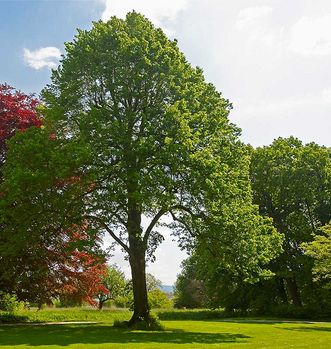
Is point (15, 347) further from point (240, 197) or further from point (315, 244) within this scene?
point (315, 244)

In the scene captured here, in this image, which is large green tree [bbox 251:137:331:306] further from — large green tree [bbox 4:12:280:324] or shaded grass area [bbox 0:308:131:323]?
large green tree [bbox 4:12:280:324]

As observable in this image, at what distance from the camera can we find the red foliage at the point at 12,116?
2580 cm

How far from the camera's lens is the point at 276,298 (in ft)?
158

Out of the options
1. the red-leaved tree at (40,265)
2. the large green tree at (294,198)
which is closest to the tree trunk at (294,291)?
the large green tree at (294,198)

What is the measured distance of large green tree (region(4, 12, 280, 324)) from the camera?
20.8 meters

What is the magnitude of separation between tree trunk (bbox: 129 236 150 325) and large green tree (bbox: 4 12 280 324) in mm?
61

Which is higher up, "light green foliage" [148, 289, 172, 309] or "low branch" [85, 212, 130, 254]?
"low branch" [85, 212, 130, 254]

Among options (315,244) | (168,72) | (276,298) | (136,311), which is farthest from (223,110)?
(276,298)

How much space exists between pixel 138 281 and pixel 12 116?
1336 centimetres

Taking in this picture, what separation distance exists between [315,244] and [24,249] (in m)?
18.9

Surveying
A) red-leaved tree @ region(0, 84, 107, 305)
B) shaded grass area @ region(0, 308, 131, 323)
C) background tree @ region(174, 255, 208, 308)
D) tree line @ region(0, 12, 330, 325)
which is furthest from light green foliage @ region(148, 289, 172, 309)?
tree line @ region(0, 12, 330, 325)

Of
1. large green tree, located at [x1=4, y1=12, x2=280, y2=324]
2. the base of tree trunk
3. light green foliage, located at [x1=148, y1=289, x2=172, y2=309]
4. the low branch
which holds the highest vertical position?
large green tree, located at [x1=4, y1=12, x2=280, y2=324]

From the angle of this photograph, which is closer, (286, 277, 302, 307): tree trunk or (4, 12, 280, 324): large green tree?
(4, 12, 280, 324): large green tree

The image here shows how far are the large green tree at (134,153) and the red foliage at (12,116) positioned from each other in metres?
2.09
